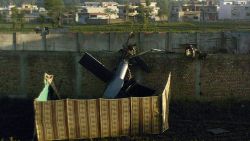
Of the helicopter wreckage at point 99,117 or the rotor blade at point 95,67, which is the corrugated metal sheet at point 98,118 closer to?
the helicopter wreckage at point 99,117

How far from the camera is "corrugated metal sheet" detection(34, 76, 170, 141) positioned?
13.5 m

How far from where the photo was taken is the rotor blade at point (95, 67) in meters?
16.5

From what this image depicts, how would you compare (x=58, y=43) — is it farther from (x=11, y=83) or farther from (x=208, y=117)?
(x=208, y=117)

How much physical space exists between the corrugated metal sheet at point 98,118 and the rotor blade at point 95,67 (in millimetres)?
2870

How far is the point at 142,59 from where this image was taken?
17312 mm

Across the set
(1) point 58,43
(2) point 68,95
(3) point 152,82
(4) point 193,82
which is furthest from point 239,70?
(1) point 58,43

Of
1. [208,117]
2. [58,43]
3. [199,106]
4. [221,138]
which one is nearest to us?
[221,138]

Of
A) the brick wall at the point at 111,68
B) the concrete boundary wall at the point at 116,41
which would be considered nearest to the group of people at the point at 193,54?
the brick wall at the point at 111,68

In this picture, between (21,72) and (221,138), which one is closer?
(221,138)

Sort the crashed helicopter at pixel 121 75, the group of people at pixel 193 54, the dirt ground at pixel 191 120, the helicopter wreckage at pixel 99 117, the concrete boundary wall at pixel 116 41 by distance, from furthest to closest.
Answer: the concrete boundary wall at pixel 116 41 < the group of people at pixel 193 54 < the crashed helicopter at pixel 121 75 < the dirt ground at pixel 191 120 < the helicopter wreckage at pixel 99 117

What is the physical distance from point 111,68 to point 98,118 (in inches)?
173

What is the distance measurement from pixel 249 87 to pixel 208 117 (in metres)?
2.52

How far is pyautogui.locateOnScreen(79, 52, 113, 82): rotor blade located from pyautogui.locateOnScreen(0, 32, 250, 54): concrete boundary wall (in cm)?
593

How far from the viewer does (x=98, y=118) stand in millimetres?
13781
